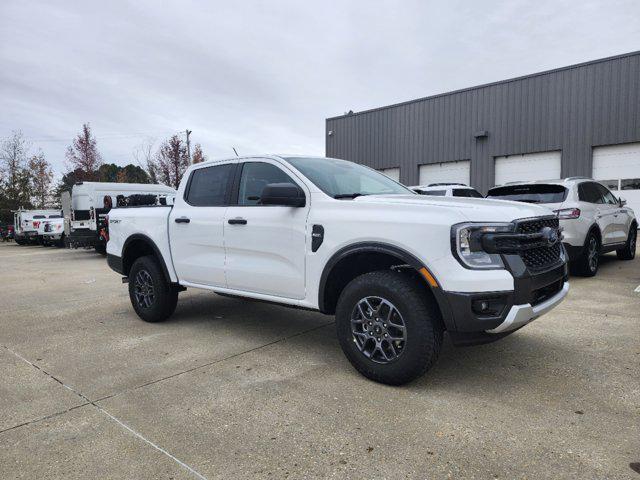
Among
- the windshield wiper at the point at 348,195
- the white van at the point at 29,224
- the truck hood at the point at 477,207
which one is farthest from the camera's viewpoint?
the white van at the point at 29,224

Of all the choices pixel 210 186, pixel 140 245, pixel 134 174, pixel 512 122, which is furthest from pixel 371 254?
pixel 134 174

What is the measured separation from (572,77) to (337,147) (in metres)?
11.8

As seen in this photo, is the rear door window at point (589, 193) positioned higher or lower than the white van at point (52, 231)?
higher

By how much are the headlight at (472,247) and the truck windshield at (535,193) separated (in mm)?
4752

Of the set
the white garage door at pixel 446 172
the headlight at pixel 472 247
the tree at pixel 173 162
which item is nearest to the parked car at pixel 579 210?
the headlight at pixel 472 247

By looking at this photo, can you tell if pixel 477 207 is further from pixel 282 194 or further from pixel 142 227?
pixel 142 227

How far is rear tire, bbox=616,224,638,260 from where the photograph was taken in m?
9.43

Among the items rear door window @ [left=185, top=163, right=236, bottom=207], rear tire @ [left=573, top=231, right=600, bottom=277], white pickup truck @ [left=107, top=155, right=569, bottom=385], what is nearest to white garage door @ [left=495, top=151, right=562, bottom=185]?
rear tire @ [left=573, top=231, right=600, bottom=277]

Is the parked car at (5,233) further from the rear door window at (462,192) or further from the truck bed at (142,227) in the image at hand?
the rear door window at (462,192)

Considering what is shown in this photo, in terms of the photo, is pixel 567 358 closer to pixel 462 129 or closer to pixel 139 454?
pixel 139 454

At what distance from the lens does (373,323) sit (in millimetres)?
3375

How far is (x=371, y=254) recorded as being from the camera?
358 centimetres

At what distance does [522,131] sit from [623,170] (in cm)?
387

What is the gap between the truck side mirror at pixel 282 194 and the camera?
12.0ft
